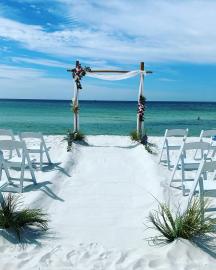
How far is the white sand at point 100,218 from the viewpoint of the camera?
16.4ft

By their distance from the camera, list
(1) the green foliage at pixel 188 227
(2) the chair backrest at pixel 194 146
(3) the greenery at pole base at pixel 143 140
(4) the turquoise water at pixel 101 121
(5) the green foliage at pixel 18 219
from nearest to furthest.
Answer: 1. (1) the green foliage at pixel 188 227
2. (5) the green foliage at pixel 18 219
3. (2) the chair backrest at pixel 194 146
4. (3) the greenery at pole base at pixel 143 140
5. (4) the turquoise water at pixel 101 121

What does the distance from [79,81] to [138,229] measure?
33.4 feet

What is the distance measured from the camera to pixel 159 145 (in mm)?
15219

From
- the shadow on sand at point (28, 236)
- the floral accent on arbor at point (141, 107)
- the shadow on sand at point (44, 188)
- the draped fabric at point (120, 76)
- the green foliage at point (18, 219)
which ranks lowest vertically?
the shadow on sand at point (44, 188)

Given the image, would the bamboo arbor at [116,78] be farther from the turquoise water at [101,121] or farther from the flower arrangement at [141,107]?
the turquoise water at [101,121]

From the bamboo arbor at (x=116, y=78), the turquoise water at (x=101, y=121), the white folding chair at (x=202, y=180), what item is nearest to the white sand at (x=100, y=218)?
the white folding chair at (x=202, y=180)

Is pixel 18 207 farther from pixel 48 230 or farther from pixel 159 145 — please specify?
pixel 159 145

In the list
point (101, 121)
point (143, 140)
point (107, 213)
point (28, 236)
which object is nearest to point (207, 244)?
point (107, 213)

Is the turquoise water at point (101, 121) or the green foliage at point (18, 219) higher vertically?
the green foliage at point (18, 219)

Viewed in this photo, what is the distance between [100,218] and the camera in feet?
22.3

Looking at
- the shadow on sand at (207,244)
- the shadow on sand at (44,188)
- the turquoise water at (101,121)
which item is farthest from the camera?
the turquoise water at (101,121)

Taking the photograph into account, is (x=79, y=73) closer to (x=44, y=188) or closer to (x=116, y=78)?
(x=116, y=78)

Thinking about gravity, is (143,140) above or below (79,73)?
below

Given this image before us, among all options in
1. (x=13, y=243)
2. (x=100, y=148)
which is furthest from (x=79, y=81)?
(x=13, y=243)
